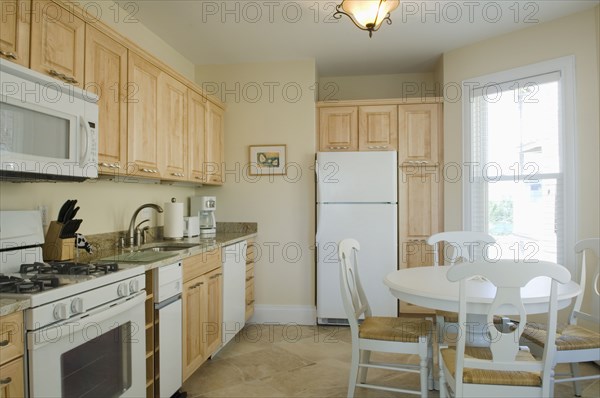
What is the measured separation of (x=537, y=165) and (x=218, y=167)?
290cm

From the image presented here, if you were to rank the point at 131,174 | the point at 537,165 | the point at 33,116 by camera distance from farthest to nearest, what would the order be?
the point at 537,165 < the point at 131,174 < the point at 33,116

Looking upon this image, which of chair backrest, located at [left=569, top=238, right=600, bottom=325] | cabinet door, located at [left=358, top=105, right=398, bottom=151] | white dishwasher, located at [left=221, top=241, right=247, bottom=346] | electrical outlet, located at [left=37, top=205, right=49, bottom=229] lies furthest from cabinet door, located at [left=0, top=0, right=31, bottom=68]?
chair backrest, located at [left=569, top=238, right=600, bottom=325]

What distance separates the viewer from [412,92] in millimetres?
4543

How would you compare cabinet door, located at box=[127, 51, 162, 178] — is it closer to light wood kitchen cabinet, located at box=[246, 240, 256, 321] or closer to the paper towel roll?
the paper towel roll

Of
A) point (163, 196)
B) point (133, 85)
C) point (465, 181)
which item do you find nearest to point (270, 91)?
point (163, 196)

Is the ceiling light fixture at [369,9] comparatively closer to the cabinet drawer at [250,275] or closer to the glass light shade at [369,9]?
the glass light shade at [369,9]

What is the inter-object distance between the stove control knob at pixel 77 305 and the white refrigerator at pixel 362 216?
2470 mm

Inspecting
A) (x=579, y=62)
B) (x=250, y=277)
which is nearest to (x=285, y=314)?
(x=250, y=277)

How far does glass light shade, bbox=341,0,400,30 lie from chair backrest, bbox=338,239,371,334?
1.30 metres

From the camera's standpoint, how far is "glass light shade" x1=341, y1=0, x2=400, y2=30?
7.01ft

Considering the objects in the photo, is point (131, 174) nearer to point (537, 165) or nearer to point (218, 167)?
point (218, 167)

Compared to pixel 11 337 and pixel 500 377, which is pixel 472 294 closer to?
pixel 500 377

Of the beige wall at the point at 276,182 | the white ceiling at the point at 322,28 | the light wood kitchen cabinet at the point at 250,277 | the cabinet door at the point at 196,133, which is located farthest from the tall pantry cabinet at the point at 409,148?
the light wood kitchen cabinet at the point at 250,277

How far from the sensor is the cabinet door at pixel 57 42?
5.91 ft
